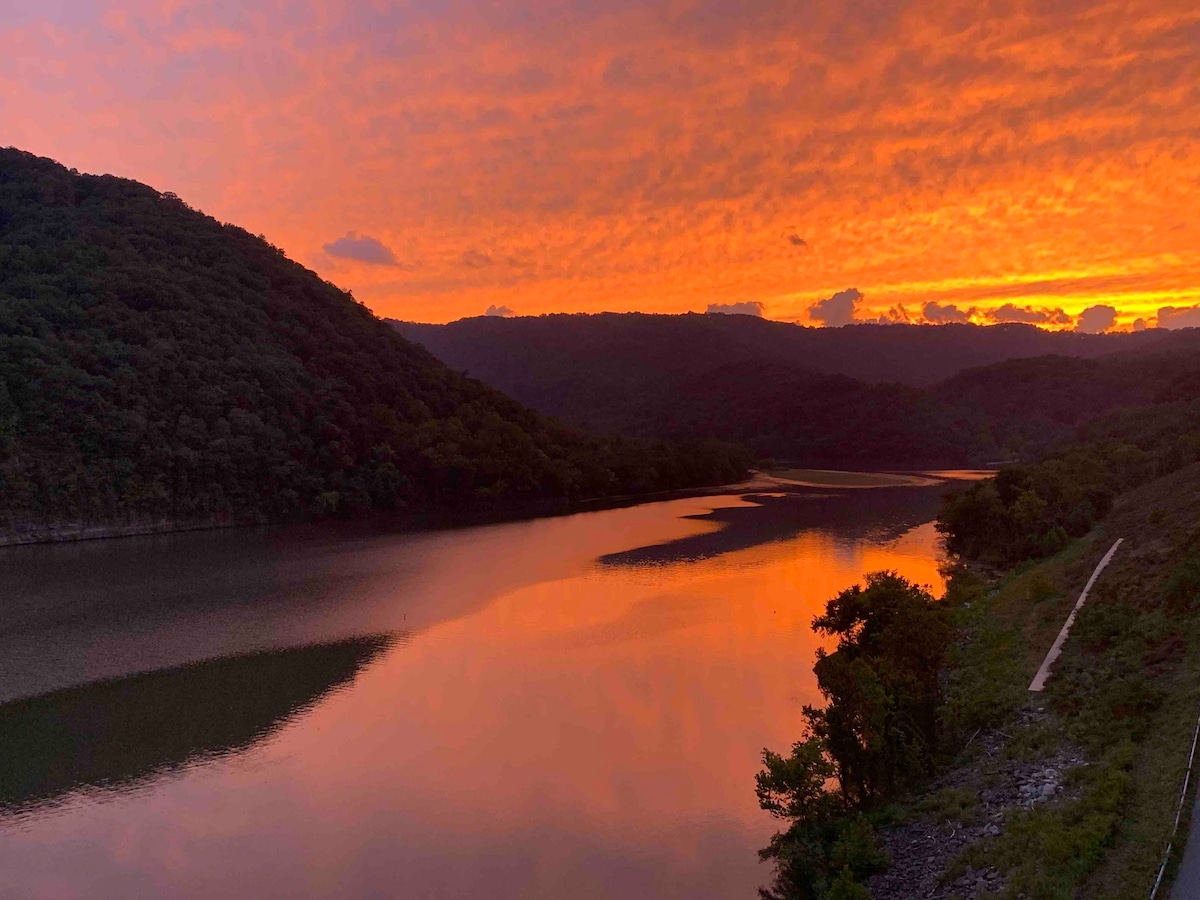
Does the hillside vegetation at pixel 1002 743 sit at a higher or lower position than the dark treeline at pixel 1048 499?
lower

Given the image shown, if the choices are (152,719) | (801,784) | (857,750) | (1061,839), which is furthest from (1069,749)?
(152,719)

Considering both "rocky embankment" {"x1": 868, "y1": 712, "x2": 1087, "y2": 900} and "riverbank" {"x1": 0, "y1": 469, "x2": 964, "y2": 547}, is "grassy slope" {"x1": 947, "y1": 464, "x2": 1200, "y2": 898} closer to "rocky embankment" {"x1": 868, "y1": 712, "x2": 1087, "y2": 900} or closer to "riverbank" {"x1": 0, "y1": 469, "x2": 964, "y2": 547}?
"rocky embankment" {"x1": 868, "y1": 712, "x2": 1087, "y2": 900}

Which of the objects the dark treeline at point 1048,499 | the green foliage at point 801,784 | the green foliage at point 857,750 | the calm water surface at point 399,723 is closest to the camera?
the green foliage at point 857,750

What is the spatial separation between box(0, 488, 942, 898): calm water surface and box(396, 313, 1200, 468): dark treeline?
2749 inches

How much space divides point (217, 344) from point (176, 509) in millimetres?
14704

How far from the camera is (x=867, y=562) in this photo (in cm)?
3984

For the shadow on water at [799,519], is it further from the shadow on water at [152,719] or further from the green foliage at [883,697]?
the green foliage at [883,697]

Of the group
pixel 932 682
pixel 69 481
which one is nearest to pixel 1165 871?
pixel 932 682

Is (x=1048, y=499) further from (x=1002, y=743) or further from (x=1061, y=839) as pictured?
(x=1061, y=839)

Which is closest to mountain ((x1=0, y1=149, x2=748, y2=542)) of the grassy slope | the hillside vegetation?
the grassy slope

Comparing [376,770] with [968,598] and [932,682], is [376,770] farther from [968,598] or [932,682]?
[968,598]

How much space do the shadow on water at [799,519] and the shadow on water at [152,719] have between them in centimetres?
1917

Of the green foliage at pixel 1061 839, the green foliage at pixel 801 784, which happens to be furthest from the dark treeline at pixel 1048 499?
the green foliage at pixel 1061 839

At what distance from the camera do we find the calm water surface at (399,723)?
14.8m
